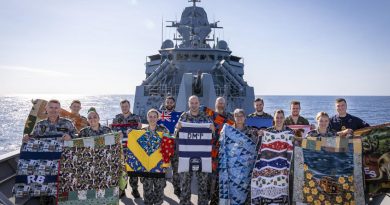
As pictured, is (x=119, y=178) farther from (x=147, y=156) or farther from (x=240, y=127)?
(x=240, y=127)

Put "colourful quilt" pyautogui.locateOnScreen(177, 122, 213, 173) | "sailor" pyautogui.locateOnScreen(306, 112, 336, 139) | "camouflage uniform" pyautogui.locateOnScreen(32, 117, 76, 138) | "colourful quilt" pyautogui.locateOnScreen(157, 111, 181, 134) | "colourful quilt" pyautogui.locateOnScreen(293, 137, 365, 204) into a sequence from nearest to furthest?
1. "colourful quilt" pyautogui.locateOnScreen(293, 137, 365, 204)
2. "sailor" pyautogui.locateOnScreen(306, 112, 336, 139)
3. "camouflage uniform" pyautogui.locateOnScreen(32, 117, 76, 138)
4. "colourful quilt" pyautogui.locateOnScreen(177, 122, 213, 173)
5. "colourful quilt" pyautogui.locateOnScreen(157, 111, 181, 134)

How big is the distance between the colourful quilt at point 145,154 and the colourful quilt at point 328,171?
212 centimetres

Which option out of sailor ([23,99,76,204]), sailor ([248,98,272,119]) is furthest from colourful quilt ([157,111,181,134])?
sailor ([23,99,76,204])

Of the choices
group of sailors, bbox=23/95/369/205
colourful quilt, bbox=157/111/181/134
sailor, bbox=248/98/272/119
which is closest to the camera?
group of sailors, bbox=23/95/369/205

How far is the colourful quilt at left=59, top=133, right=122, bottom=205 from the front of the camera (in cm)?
491

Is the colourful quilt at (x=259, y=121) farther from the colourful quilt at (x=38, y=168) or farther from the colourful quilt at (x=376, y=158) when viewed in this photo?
the colourful quilt at (x=38, y=168)

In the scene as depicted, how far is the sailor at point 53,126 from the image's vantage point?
16.4 ft

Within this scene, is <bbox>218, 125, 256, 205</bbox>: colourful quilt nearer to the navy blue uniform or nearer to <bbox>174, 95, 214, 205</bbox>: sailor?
<bbox>174, 95, 214, 205</bbox>: sailor

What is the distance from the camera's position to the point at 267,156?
4.91 meters

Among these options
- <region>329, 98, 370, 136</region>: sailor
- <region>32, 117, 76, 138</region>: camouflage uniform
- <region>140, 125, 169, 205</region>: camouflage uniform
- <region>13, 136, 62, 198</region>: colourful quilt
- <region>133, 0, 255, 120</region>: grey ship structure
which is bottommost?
<region>140, 125, 169, 205</region>: camouflage uniform

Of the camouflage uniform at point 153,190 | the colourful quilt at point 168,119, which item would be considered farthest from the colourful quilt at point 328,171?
the colourful quilt at point 168,119

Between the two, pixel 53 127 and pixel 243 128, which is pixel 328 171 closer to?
pixel 243 128

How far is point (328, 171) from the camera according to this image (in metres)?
4.77

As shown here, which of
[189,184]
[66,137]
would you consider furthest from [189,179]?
[66,137]
